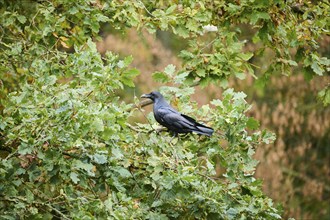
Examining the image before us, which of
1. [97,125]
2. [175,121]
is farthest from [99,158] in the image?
[175,121]

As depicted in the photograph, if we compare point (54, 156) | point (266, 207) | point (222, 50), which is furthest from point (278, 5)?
point (54, 156)

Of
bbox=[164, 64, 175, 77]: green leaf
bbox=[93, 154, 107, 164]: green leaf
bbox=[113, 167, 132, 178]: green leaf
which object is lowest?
bbox=[113, 167, 132, 178]: green leaf

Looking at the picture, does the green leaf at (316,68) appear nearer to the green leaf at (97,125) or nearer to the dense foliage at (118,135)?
the dense foliage at (118,135)

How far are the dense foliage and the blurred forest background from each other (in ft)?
19.7

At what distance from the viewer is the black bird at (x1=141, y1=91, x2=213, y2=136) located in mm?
8016

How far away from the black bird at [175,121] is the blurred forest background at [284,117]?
24.2 feet

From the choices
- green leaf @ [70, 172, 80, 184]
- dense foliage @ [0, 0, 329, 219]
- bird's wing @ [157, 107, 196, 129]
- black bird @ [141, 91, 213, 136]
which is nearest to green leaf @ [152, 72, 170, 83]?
dense foliage @ [0, 0, 329, 219]

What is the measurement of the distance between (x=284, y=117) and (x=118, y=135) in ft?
33.1

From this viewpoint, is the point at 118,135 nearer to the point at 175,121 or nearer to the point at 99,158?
the point at 99,158

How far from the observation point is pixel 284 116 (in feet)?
56.5

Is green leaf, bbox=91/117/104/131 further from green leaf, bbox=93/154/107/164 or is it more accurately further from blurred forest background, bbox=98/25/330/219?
blurred forest background, bbox=98/25/330/219

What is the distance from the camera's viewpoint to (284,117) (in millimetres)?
17109

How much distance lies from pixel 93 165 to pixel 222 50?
237 cm

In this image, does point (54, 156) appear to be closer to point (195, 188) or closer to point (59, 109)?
point (59, 109)
